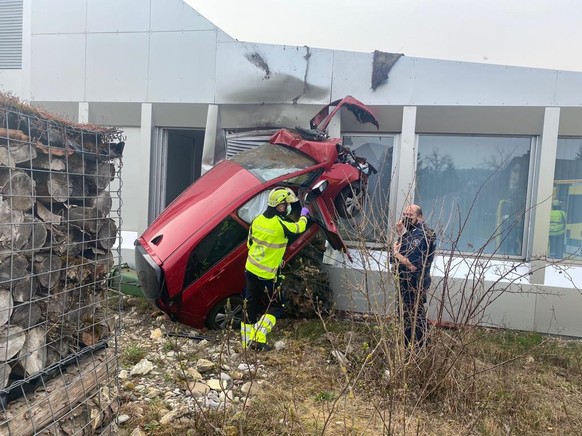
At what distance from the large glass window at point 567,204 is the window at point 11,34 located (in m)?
9.46

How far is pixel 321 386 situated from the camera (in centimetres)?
426

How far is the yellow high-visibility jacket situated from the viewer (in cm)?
509

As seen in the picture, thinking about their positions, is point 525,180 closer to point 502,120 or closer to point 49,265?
point 502,120

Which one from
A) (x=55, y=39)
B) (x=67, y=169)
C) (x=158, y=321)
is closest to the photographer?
(x=67, y=169)

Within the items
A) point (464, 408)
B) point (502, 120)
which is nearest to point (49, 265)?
point (464, 408)

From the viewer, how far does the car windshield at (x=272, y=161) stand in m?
5.81

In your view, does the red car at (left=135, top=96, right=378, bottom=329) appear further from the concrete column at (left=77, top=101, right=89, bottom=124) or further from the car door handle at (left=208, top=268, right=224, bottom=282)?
the concrete column at (left=77, top=101, right=89, bottom=124)

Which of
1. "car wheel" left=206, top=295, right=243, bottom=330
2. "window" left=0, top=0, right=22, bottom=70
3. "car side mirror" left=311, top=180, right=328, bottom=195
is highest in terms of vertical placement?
"window" left=0, top=0, right=22, bottom=70

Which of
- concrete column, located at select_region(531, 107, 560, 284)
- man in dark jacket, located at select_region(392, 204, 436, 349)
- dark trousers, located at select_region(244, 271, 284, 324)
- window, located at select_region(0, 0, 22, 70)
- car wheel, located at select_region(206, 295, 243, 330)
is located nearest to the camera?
man in dark jacket, located at select_region(392, 204, 436, 349)

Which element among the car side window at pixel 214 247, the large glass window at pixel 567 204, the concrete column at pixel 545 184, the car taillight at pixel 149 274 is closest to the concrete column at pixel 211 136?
the car side window at pixel 214 247

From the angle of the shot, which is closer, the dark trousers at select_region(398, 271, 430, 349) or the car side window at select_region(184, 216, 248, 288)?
the dark trousers at select_region(398, 271, 430, 349)

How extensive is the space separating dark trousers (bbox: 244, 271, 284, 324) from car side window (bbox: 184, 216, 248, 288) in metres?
0.46

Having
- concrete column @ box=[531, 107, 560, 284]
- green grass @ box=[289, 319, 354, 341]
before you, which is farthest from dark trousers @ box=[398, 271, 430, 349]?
concrete column @ box=[531, 107, 560, 284]

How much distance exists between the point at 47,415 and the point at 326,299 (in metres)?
4.41
